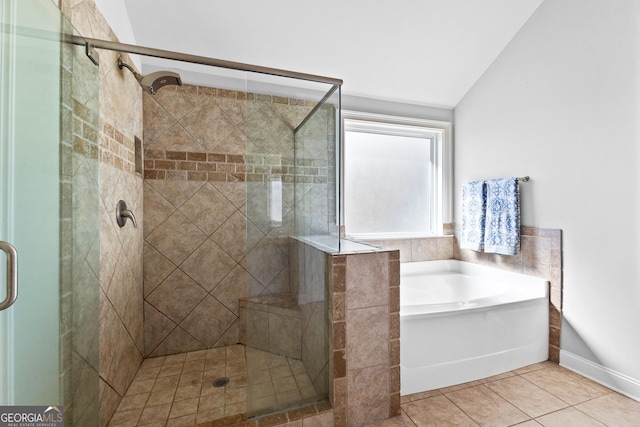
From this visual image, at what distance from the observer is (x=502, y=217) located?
2.44m

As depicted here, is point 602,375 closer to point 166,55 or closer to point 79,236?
point 79,236

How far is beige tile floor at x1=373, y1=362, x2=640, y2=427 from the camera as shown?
151 cm

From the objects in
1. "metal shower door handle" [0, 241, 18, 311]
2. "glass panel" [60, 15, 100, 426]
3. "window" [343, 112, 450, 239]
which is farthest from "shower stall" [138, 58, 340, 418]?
"window" [343, 112, 450, 239]

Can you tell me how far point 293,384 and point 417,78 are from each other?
261 cm

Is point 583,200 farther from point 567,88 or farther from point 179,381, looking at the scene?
point 179,381

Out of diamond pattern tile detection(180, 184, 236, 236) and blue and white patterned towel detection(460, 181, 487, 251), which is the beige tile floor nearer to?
blue and white patterned towel detection(460, 181, 487, 251)

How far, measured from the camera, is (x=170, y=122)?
7.37 feet

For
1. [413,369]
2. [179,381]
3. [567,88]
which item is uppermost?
[567,88]

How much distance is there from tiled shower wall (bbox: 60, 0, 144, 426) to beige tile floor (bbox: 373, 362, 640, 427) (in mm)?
1469

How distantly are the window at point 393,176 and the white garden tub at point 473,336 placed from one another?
101cm

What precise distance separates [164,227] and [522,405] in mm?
2594

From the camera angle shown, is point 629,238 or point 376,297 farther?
point 629,238

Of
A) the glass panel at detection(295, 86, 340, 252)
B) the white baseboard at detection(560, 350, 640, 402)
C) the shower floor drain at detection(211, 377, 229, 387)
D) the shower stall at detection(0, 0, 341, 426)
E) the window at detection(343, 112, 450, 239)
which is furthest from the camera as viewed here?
the window at detection(343, 112, 450, 239)

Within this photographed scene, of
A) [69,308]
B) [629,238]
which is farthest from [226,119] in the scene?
[629,238]
